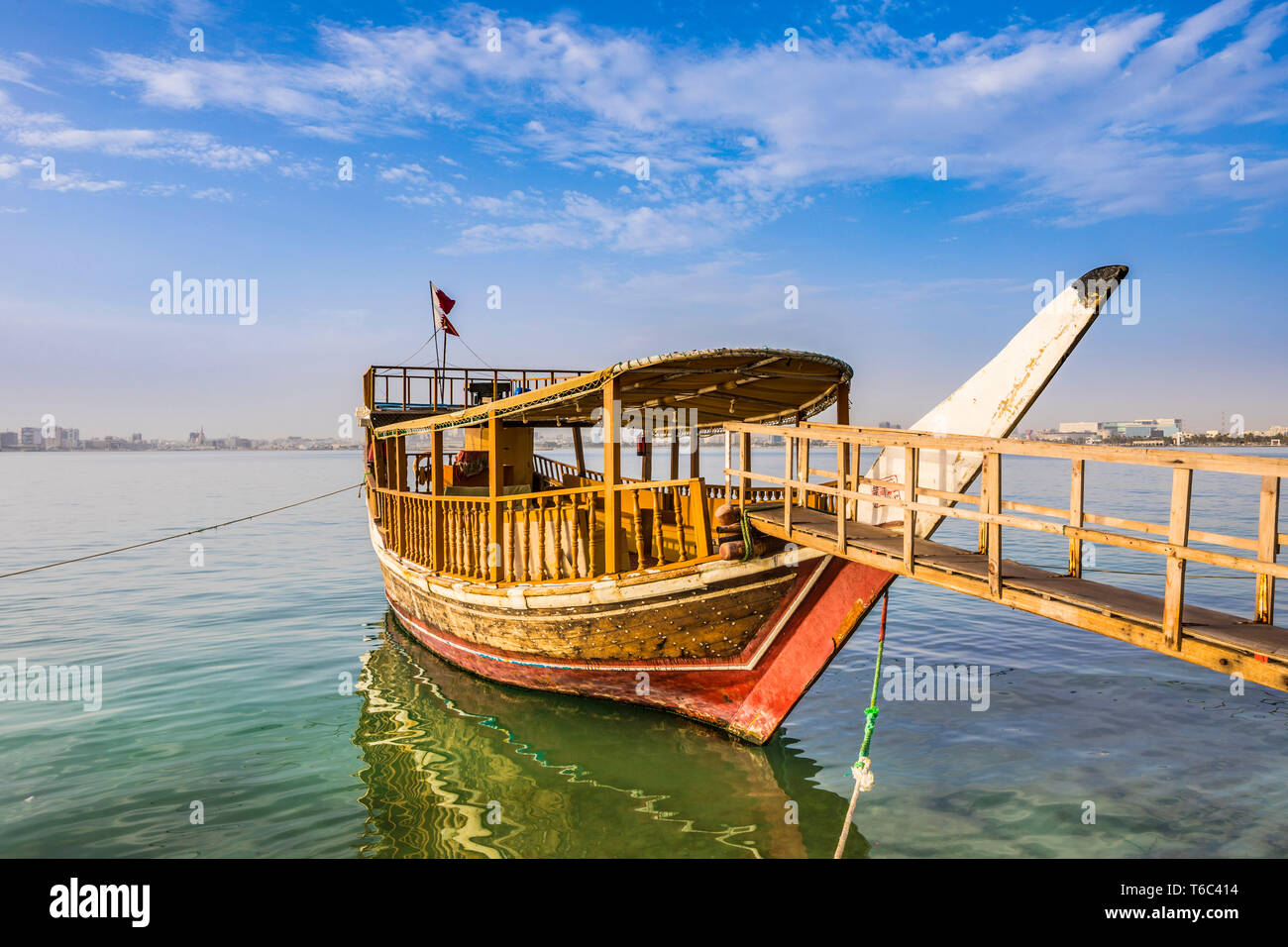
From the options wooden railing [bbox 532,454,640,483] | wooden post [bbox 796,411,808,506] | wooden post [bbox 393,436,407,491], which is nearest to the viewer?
wooden post [bbox 796,411,808,506]

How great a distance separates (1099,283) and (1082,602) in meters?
3.03

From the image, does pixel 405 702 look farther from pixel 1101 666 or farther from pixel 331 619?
pixel 1101 666

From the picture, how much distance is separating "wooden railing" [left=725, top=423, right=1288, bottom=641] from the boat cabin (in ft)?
3.36

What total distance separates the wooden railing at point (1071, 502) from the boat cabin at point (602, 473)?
102cm

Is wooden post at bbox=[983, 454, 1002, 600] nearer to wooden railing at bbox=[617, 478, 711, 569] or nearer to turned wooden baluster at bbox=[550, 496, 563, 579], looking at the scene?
wooden railing at bbox=[617, 478, 711, 569]

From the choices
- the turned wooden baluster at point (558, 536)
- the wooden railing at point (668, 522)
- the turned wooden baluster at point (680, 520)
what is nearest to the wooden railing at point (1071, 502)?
the wooden railing at point (668, 522)

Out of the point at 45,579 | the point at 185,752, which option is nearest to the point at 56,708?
the point at 185,752

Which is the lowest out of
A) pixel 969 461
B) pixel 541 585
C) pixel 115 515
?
pixel 115 515

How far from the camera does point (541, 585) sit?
9.05m

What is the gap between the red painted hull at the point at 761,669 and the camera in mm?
7906

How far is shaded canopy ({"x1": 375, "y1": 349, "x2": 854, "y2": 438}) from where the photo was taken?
8.10 m
